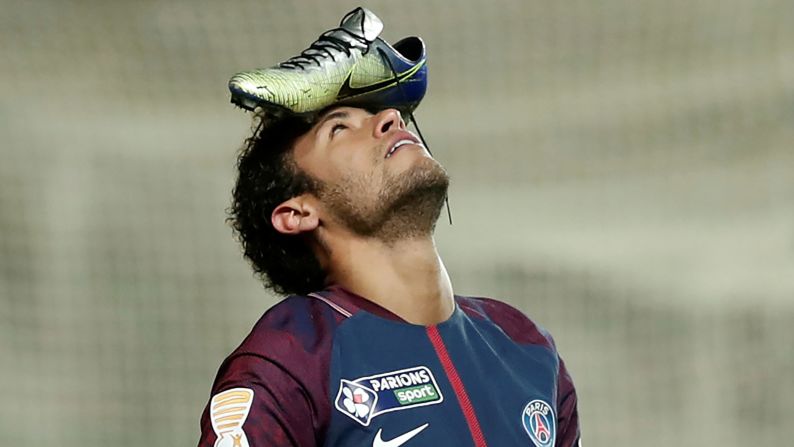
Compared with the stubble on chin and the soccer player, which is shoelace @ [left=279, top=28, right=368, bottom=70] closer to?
the soccer player

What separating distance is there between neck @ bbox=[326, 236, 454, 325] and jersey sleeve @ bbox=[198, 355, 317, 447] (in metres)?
0.20

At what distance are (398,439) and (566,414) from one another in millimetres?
287

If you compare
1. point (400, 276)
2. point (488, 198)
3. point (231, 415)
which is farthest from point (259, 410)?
point (488, 198)

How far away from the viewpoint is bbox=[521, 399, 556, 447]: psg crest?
1.50 m

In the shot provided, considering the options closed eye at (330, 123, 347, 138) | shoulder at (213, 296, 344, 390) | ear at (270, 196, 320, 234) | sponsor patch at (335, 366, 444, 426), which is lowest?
sponsor patch at (335, 366, 444, 426)

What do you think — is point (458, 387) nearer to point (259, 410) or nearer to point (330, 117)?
point (259, 410)

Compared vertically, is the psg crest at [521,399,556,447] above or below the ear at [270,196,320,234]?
below

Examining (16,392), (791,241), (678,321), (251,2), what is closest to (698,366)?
(678,321)

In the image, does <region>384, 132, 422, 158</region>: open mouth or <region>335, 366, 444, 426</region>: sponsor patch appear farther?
<region>384, 132, 422, 158</region>: open mouth

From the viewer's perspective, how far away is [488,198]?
2.91 metres

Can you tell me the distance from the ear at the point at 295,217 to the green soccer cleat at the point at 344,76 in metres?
0.11

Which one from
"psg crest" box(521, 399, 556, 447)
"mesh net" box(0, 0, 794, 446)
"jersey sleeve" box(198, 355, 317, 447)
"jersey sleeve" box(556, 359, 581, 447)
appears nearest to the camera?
"jersey sleeve" box(198, 355, 317, 447)

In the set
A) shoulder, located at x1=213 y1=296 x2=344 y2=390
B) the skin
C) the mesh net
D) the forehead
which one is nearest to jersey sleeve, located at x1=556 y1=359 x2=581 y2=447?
the skin

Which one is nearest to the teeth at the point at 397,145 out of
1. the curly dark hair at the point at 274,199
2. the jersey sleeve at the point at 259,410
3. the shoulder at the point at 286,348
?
the curly dark hair at the point at 274,199
